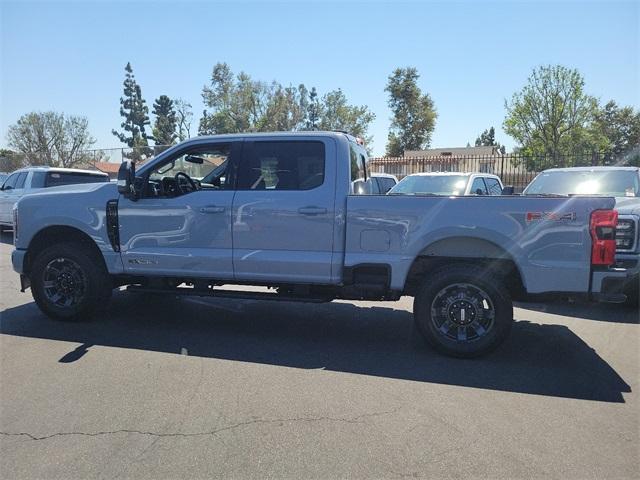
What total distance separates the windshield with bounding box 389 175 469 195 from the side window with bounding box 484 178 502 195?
894 mm

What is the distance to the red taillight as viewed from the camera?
4441mm

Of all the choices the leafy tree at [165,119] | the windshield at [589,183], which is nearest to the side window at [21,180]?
the windshield at [589,183]

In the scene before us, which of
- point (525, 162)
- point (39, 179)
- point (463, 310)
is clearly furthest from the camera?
point (525, 162)

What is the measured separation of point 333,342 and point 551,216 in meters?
2.51

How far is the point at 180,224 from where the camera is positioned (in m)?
5.60

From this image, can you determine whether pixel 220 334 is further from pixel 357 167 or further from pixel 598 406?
pixel 598 406

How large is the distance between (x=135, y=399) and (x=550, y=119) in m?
31.5

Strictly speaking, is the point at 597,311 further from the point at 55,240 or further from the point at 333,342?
the point at 55,240

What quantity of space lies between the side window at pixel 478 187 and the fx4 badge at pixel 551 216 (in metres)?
6.08

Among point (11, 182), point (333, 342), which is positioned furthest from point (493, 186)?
point (11, 182)

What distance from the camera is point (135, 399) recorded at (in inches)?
154

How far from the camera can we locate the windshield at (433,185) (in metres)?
10.6

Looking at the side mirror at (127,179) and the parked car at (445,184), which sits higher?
the parked car at (445,184)

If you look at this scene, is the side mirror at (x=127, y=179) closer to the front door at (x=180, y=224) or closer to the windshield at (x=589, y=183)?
the front door at (x=180, y=224)
